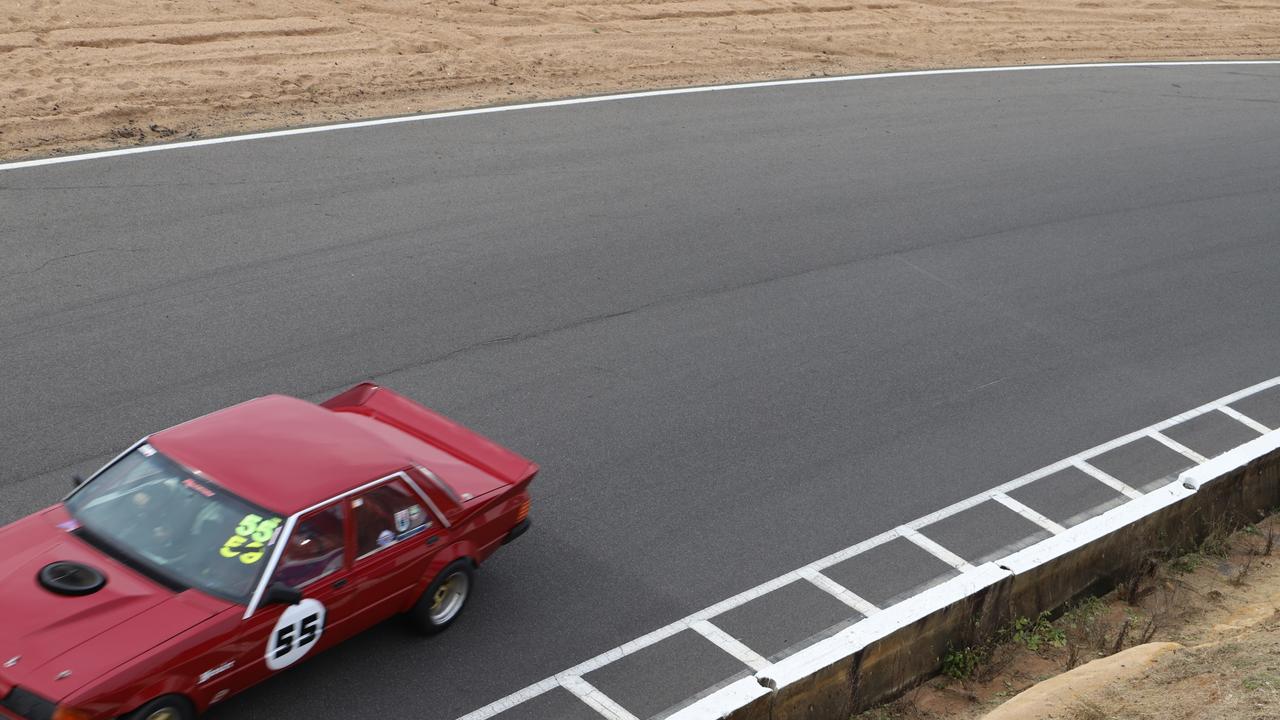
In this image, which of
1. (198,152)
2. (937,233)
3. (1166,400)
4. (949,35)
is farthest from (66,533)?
(949,35)

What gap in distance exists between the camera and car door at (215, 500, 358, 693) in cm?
679

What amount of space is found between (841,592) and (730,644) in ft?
3.72

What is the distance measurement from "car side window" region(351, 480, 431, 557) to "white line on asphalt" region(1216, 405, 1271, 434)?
8540mm

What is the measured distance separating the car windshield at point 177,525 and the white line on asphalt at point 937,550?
5.07 m

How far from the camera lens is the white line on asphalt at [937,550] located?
31.1ft

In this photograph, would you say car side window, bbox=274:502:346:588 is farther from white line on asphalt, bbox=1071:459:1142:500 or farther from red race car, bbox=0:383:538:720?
white line on asphalt, bbox=1071:459:1142:500

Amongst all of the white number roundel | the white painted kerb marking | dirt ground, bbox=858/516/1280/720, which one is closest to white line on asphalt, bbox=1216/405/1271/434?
the white painted kerb marking

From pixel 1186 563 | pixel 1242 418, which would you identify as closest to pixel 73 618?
pixel 1186 563

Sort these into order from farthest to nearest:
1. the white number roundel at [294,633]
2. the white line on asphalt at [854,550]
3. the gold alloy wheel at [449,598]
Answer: the gold alloy wheel at [449,598] < the white line on asphalt at [854,550] < the white number roundel at [294,633]

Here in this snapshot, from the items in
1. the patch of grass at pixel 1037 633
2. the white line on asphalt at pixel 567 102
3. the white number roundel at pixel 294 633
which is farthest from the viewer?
the white line on asphalt at pixel 567 102

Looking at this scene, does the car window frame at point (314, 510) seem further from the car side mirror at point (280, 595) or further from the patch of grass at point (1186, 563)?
the patch of grass at point (1186, 563)

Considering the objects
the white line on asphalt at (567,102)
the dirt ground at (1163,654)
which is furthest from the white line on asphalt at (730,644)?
the white line on asphalt at (567,102)

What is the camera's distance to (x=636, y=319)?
12.6 m

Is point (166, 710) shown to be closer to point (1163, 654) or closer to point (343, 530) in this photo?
point (343, 530)
